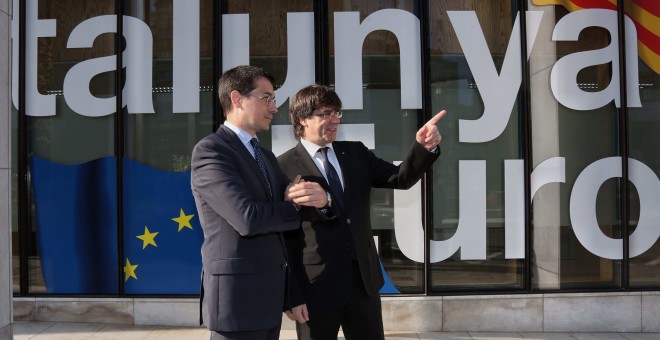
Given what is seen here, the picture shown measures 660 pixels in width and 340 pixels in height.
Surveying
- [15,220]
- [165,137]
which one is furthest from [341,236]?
[15,220]

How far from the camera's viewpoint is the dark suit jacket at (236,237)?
8.50 feet

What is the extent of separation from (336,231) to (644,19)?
184 inches

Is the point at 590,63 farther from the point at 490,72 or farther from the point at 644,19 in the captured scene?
the point at 490,72

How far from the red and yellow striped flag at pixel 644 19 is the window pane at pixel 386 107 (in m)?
1.79

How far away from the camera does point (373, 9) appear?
254 inches

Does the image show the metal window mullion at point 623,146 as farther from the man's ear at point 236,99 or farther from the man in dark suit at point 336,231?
the man's ear at point 236,99

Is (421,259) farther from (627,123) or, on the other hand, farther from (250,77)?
(250,77)

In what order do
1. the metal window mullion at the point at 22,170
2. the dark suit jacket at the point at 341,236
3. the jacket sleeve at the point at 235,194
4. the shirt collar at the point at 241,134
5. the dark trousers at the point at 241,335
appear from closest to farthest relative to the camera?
the jacket sleeve at the point at 235,194 → the dark trousers at the point at 241,335 → the shirt collar at the point at 241,134 → the dark suit jacket at the point at 341,236 → the metal window mullion at the point at 22,170

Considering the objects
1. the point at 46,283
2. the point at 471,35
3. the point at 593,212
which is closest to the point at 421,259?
the point at 593,212

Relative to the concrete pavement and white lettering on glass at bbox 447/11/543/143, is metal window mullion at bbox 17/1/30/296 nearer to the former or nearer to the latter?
the concrete pavement

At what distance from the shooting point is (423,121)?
6406mm

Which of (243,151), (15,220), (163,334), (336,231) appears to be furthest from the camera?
(15,220)

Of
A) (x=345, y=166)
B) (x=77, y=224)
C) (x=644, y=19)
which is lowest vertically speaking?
(x=77, y=224)

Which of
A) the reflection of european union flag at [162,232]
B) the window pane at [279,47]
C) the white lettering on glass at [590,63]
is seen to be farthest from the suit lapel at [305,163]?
the white lettering on glass at [590,63]
